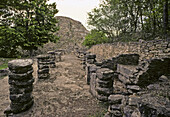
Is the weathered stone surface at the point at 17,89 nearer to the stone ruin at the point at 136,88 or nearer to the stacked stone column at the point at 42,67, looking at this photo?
the stone ruin at the point at 136,88

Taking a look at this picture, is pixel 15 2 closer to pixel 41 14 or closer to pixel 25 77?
pixel 41 14

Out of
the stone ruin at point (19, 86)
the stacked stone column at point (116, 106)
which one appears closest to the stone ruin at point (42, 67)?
the stone ruin at point (19, 86)

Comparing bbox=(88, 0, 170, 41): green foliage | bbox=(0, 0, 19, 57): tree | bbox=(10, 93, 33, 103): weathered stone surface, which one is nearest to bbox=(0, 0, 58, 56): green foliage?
bbox=(0, 0, 19, 57): tree

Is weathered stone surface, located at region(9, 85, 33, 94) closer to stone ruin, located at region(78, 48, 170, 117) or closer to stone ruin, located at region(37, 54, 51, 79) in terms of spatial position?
stone ruin, located at region(78, 48, 170, 117)

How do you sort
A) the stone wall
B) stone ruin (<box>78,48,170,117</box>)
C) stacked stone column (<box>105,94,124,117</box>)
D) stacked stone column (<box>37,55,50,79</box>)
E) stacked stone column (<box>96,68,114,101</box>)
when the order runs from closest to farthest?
1. stone ruin (<box>78,48,170,117</box>)
2. stacked stone column (<box>105,94,124,117</box>)
3. stacked stone column (<box>96,68,114,101</box>)
4. the stone wall
5. stacked stone column (<box>37,55,50,79</box>)

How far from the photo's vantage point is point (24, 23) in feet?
54.2

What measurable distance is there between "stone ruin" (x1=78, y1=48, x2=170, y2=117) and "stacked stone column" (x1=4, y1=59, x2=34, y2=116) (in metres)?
2.80

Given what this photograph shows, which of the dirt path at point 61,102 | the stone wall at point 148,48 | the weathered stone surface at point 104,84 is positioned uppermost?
the stone wall at point 148,48

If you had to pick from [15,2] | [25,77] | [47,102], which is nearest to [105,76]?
[47,102]

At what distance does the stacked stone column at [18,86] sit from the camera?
345cm

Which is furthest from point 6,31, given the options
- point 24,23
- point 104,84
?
point 104,84

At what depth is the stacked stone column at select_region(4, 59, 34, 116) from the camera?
3451 mm

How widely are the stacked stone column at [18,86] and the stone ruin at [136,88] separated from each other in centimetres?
280

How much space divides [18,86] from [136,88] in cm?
499
